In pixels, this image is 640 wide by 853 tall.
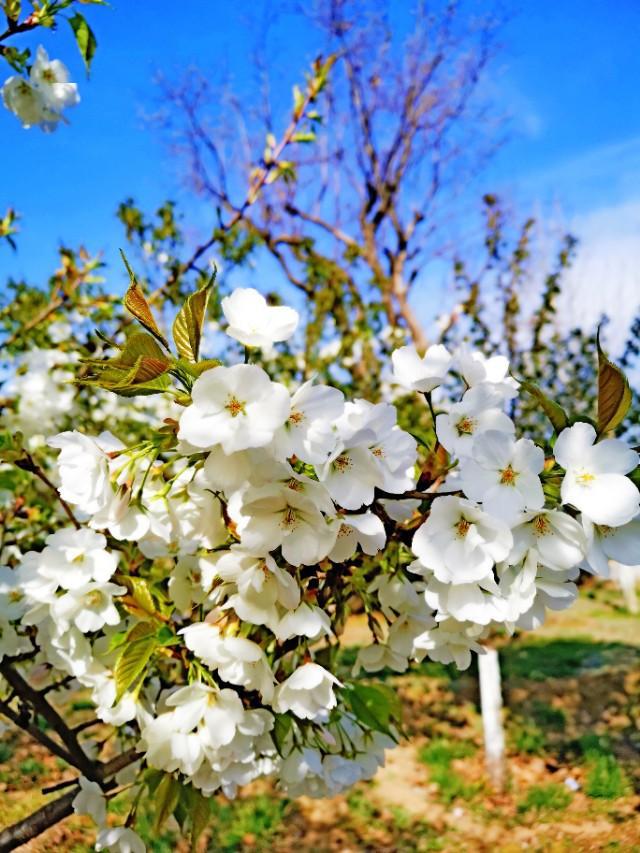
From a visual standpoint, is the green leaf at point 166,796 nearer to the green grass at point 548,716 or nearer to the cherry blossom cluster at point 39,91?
the cherry blossom cluster at point 39,91

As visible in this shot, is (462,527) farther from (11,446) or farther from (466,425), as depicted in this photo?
(11,446)

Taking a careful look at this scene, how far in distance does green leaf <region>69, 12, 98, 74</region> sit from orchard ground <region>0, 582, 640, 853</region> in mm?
2151

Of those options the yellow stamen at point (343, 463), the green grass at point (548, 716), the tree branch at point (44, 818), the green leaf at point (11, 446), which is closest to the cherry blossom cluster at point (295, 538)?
the yellow stamen at point (343, 463)

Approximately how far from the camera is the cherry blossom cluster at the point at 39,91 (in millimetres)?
1520

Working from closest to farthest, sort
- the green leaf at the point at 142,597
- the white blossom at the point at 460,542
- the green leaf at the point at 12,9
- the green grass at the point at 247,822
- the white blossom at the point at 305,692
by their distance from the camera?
the white blossom at the point at 460,542 < the white blossom at the point at 305,692 < the green leaf at the point at 142,597 < the green leaf at the point at 12,9 < the green grass at the point at 247,822

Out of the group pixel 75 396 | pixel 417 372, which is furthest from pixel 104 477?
pixel 75 396

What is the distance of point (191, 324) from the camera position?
2.53 ft

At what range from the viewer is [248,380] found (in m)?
0.69

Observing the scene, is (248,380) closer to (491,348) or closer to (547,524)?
(547,524)

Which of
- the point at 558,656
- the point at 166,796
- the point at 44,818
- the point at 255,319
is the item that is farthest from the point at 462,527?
the point at 558,656

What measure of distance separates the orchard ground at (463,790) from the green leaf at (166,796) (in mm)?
1398

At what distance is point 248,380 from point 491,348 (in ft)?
11.9

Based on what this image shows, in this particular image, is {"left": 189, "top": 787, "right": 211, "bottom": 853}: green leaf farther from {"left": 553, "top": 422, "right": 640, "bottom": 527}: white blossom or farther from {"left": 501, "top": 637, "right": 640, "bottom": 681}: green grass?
{"left": 501, "top": 637, "right": 640, "bottom": 681}: green grass

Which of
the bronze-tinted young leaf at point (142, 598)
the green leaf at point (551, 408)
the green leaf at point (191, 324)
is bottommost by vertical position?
the bronze-tinted young leaf at point (142, 598)
